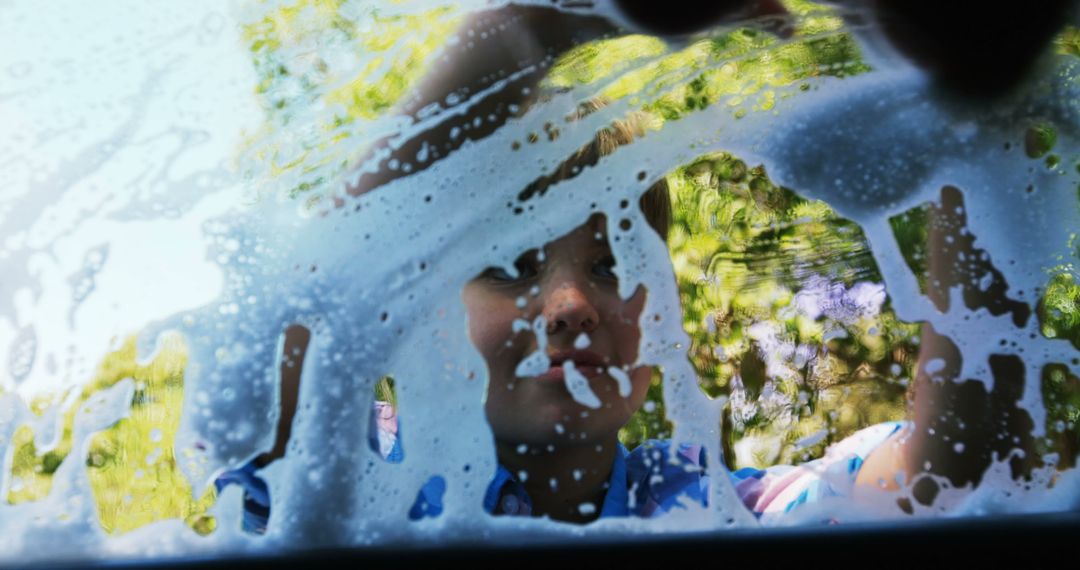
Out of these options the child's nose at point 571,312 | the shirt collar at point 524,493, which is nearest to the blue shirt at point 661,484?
the shirt collar at point 524,493

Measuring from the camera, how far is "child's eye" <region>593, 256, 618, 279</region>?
859 mm

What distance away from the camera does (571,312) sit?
87 centimetres

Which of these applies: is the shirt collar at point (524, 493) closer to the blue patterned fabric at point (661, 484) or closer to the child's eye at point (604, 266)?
the blue patterned fabric at point (661, 484)

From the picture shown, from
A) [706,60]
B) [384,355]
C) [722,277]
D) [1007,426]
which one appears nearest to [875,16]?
[706,60]

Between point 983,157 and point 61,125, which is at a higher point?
point 61,125

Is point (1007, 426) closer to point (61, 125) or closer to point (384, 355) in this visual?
point (384, 355)

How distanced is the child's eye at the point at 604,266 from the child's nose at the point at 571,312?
0.02 metres

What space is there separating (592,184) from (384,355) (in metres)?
0.27

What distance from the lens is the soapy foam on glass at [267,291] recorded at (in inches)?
31.2

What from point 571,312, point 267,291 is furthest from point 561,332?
point 267,291

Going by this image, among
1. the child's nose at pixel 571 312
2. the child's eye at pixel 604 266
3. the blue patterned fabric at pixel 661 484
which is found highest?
the child's eye at pixel 604 266

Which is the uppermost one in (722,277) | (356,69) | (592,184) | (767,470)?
(356,69)

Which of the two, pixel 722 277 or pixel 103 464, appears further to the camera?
pixel 722 277

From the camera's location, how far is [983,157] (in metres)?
0.90
